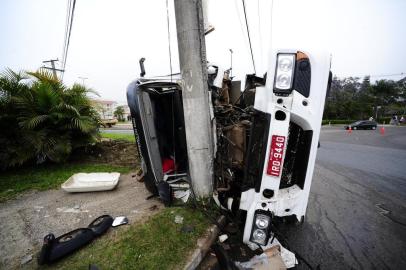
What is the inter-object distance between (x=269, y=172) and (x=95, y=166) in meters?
4.75

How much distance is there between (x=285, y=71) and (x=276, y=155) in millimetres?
793

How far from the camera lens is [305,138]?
2.05 m

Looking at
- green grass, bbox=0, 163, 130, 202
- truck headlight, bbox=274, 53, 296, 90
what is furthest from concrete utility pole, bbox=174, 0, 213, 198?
green grass, bbox=0, 163, 130, 202

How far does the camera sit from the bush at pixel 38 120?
186 inches

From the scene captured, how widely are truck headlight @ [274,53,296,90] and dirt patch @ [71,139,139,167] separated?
4.56 meters

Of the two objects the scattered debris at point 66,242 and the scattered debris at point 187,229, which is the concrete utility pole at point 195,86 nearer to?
the scattered debris at point 187,229

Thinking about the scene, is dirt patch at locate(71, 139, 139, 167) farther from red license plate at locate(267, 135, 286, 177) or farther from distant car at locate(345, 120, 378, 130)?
distant car at locate(345, 120, 378, 130)

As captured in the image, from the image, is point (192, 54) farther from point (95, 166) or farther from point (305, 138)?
point (95, 166)

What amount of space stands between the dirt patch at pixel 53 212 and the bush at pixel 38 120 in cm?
147

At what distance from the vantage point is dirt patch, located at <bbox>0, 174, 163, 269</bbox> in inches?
90.4

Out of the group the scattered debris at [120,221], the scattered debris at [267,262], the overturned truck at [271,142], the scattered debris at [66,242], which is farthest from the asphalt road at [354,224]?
the scattered debris at [66,242]

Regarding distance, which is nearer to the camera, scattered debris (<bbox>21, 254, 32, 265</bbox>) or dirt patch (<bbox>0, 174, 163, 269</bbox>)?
scattered debris (<bbox>21, 254, 32, 265</bbox>)

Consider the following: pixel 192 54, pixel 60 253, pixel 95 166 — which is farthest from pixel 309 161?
pixel 95 166

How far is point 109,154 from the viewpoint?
20.4 feet
